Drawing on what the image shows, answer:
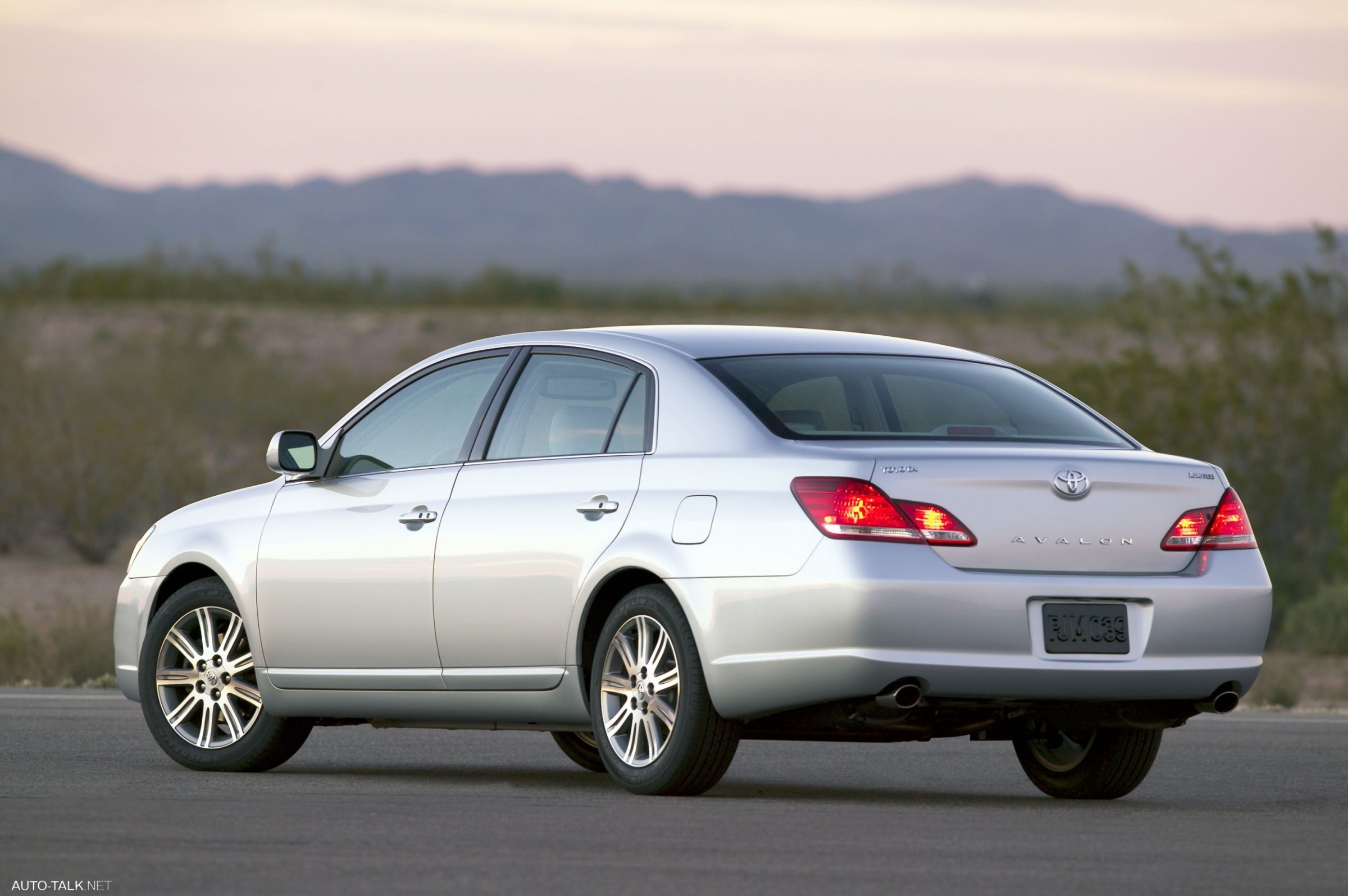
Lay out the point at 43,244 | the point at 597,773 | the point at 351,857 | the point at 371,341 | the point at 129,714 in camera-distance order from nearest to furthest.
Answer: the point at 351,857 < the point at 597,773 < the point at 129,714 < the point at 371,341 < the point at 43,244

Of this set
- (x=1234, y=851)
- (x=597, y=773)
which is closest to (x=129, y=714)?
(x=597, y=773)

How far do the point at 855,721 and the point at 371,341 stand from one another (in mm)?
52558

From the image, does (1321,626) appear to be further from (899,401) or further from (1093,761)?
(899,401)

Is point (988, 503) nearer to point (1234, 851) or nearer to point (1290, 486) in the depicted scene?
point (1234, 851)

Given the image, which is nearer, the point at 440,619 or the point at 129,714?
the point at 440,619

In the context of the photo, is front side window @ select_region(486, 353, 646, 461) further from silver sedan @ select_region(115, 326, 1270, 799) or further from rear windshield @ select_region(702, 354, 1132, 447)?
rear windshield @ select_region(702, 354, 1132, 447)

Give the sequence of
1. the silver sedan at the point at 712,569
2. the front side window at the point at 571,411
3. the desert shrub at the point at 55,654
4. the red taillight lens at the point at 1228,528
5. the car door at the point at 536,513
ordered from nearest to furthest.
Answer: the silver sedan at the point at 712,569 < the red taillight lens at the point at 1228,528 < the car door at the point at 536,513 < the front side window at the point at 571,411 < the desert shrub at the point at 55,654

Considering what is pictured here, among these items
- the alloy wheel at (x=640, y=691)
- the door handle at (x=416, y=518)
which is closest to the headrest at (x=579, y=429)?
the door handle at (x=416, y=518)

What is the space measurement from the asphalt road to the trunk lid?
0.90 metres

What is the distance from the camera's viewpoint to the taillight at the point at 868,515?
805 cm

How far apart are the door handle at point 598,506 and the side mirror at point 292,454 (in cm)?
160

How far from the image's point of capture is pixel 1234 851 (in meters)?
7.49

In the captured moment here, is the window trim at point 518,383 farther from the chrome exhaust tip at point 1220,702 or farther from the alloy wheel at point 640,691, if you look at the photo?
the chrome exhaust tip at point 1220,702

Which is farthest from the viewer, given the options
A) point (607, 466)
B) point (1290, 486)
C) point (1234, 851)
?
point (1290, 486)
